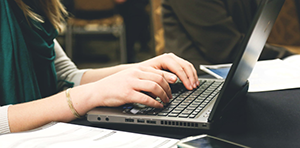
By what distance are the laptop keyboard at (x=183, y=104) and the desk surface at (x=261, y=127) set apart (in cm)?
3

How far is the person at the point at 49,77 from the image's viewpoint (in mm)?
513

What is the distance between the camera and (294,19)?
6.61 feet

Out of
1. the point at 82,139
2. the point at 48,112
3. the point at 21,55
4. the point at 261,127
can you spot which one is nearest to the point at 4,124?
the point at 48,112

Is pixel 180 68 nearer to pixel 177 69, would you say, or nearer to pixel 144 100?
pixel 177 69

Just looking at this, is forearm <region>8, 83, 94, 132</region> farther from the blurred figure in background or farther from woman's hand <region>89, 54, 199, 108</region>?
the blurred figure in background

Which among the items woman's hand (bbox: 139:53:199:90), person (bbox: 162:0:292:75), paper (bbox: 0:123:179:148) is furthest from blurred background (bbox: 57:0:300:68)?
paper (bbox: 0:123:179:148)

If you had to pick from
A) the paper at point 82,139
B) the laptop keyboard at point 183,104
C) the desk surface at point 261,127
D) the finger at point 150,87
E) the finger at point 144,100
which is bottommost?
the paper at point 82,139

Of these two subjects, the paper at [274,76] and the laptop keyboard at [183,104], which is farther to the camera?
the paper at [274,76]

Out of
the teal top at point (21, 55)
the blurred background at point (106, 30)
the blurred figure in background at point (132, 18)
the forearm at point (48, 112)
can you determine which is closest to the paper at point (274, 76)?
the forearm at point (48, 112)

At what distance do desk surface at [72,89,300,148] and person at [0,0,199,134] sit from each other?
5 cm

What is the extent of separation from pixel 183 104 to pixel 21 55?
0.54 metres

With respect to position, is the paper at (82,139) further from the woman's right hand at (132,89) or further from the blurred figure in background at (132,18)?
the blurred figure in background at (132,18)

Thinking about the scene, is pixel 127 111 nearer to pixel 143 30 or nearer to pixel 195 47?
pixel 195 47

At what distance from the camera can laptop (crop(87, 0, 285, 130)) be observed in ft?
1.28
